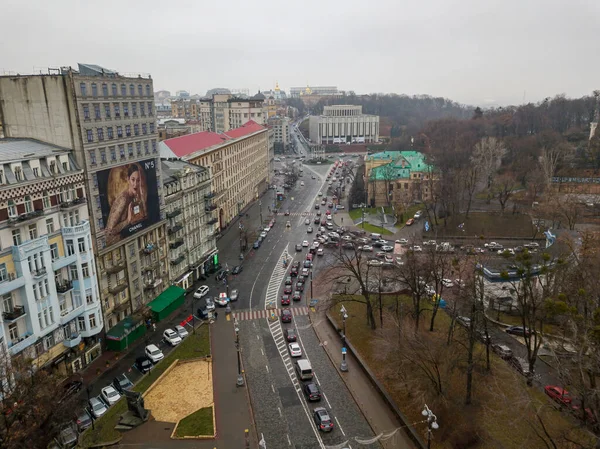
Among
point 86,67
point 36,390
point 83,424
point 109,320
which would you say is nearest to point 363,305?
point 109,320

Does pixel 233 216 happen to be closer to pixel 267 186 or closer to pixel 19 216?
pixel 267 186

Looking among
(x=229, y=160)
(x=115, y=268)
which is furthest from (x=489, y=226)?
(x=115, y=268)

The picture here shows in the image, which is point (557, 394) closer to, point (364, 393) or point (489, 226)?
point (364, 393)

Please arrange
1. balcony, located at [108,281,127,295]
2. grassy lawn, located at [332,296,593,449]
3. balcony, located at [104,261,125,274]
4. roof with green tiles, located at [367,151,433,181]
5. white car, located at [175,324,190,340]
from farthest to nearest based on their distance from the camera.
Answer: roof with green tiles, located at [367,151,433,181]
white car, located at [175,324,190,340]
balcony, located at [108,281,127,295]
balcony, located at [104,261,125,274]
grassy lawn, located at [332,296,593,449]

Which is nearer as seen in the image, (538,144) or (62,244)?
(62,244)

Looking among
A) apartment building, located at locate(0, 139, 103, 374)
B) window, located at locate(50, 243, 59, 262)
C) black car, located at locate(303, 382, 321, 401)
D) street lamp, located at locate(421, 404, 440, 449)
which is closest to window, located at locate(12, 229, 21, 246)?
apartment building, located at locate(0, 139, 103, 374)

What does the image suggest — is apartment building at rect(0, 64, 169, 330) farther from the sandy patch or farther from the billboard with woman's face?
the sandy patch
